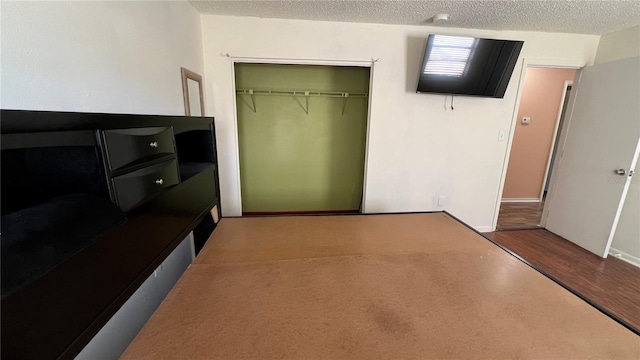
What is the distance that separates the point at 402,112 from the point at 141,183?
265cm

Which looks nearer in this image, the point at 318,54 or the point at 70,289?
the point at 70,289

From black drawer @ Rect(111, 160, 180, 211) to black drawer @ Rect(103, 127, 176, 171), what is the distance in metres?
0.04

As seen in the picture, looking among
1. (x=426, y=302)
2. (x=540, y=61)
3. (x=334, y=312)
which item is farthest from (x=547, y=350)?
(x=540, y=61)

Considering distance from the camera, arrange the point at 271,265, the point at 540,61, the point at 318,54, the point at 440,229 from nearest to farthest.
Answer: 1. the point at 271,265
2. the point at 440,229
3. the point at 318,54
4. the point at 540,61

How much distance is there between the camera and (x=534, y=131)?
4.12 m

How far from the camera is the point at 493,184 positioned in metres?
3.16

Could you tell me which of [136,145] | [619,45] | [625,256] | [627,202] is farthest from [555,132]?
[136,145]

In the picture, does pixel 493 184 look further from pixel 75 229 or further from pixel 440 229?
pixel 75 229

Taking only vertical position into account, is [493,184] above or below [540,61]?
below

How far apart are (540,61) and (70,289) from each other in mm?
4124

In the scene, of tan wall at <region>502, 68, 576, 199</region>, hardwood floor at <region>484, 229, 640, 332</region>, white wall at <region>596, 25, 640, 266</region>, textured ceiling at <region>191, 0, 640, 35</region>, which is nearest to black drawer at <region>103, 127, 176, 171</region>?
textured ceiling at <region>191, 0, 640, 35</region>

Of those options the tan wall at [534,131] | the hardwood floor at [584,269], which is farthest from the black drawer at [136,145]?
the tan wall at [534,131]

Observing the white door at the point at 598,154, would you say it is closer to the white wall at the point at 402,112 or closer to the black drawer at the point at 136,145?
the white wall at the point at 402,112

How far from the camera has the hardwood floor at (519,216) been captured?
11.4 ft
